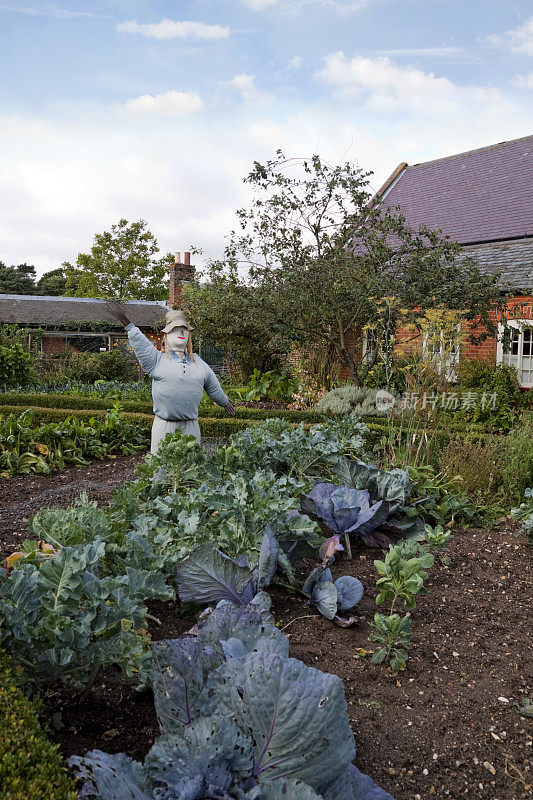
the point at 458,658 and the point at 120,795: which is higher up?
the point at 120,795

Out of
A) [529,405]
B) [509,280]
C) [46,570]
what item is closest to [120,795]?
[46,570]

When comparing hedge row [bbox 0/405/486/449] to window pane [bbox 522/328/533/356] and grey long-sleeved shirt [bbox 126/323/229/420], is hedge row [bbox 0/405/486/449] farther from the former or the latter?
window pane [bbox 522/328/533/356]

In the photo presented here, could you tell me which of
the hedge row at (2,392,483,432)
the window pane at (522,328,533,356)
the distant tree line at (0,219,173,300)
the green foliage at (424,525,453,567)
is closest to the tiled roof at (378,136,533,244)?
the window pane at (522,328,533,356)

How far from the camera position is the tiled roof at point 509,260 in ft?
42.4

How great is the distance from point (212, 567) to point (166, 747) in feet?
4.18

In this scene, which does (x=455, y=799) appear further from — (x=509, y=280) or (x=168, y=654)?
(x=509, y=280)

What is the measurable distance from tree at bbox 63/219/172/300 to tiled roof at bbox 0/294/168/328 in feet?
31.9

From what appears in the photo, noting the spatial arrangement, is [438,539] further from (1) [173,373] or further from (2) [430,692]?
(1) [173,373]

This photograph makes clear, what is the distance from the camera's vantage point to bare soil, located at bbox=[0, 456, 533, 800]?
7.01 feet

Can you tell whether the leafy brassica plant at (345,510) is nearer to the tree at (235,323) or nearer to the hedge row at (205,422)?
the hedge row at (205,422)

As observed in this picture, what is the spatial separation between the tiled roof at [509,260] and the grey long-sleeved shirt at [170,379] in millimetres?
8879

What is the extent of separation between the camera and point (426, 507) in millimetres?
4832

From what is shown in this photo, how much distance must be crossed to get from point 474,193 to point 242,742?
685 inches

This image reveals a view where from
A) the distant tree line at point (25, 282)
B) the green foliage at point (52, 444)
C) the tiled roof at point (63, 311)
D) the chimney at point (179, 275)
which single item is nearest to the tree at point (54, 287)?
the distant tree line at point (25, 282)
